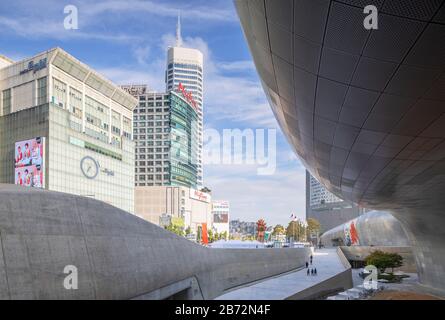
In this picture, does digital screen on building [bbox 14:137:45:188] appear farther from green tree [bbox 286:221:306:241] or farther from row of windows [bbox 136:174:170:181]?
green tree [bbox 286:221:306:241]

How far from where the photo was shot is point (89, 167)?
2731 inches

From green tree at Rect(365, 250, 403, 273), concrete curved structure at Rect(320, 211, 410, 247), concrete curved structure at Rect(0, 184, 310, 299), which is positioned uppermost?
concrete curved structure at Rect(0, 184, 310, 299)

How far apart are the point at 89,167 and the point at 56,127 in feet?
32.0

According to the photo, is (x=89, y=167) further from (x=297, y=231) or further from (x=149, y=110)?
(x=297, y=231)

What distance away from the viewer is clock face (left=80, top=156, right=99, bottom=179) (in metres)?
67.3

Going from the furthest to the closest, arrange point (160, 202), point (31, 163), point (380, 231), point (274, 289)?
point (160, 202), point (31, 163), point (380, 231), point (274, 289)

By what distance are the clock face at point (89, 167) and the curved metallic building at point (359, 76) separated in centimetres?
6061

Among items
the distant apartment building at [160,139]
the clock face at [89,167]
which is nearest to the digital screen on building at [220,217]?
the distant apartment building at [160,139]

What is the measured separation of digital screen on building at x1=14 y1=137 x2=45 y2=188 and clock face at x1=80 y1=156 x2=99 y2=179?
7.67 m

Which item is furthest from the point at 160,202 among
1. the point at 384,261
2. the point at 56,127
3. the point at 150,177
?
the point at 384,261

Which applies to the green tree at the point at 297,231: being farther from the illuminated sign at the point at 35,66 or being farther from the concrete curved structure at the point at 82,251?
the concrete curved structure at the point at 82,251

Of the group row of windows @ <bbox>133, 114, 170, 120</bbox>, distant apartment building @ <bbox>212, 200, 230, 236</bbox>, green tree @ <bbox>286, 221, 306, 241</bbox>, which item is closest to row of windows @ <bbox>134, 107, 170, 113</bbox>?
row of windows @ <bbox>133, 114, 170, 120</bbox>
